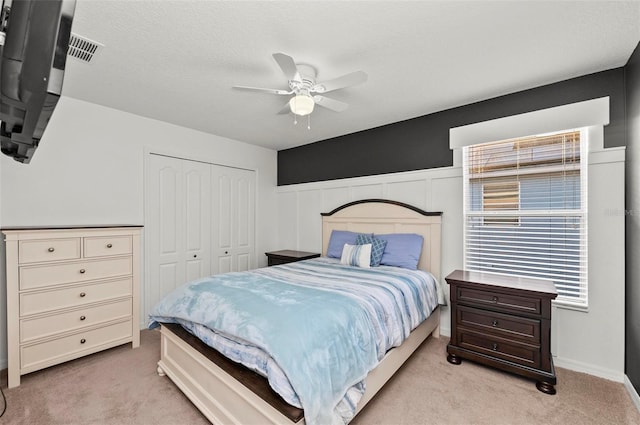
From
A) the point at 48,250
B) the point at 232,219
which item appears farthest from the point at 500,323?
the point at 48,250

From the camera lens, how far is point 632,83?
2146 millimetres

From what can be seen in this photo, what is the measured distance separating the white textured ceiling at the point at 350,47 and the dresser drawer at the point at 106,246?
4.54ft

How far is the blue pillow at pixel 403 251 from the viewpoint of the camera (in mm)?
3123

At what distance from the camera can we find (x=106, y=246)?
2.73m

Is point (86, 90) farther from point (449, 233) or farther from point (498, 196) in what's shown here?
point (498, 196)

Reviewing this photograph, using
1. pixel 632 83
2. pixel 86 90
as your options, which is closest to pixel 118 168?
pixel 86 90

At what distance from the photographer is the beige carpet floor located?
1.88 meters

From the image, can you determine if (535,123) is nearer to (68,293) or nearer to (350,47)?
(350,47)

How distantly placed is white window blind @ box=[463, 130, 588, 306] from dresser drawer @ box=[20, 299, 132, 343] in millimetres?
3523

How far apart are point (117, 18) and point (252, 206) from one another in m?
3.11

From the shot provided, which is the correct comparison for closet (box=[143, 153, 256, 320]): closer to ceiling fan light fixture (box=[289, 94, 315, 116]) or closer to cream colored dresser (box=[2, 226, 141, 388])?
cream colored dresser (box=[2, 226, 141, 388])

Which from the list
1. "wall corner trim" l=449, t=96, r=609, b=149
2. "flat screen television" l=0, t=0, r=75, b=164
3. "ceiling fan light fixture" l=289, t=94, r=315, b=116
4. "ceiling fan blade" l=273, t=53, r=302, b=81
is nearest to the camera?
"flat screen television" l=0, t=0, r=75, b=164

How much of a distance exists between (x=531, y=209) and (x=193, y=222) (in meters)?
3.85

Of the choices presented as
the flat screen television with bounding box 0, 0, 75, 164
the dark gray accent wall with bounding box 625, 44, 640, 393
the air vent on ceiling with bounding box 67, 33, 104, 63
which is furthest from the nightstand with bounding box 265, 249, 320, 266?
the flat screen television with bounding box 0, 0, 75, 164
